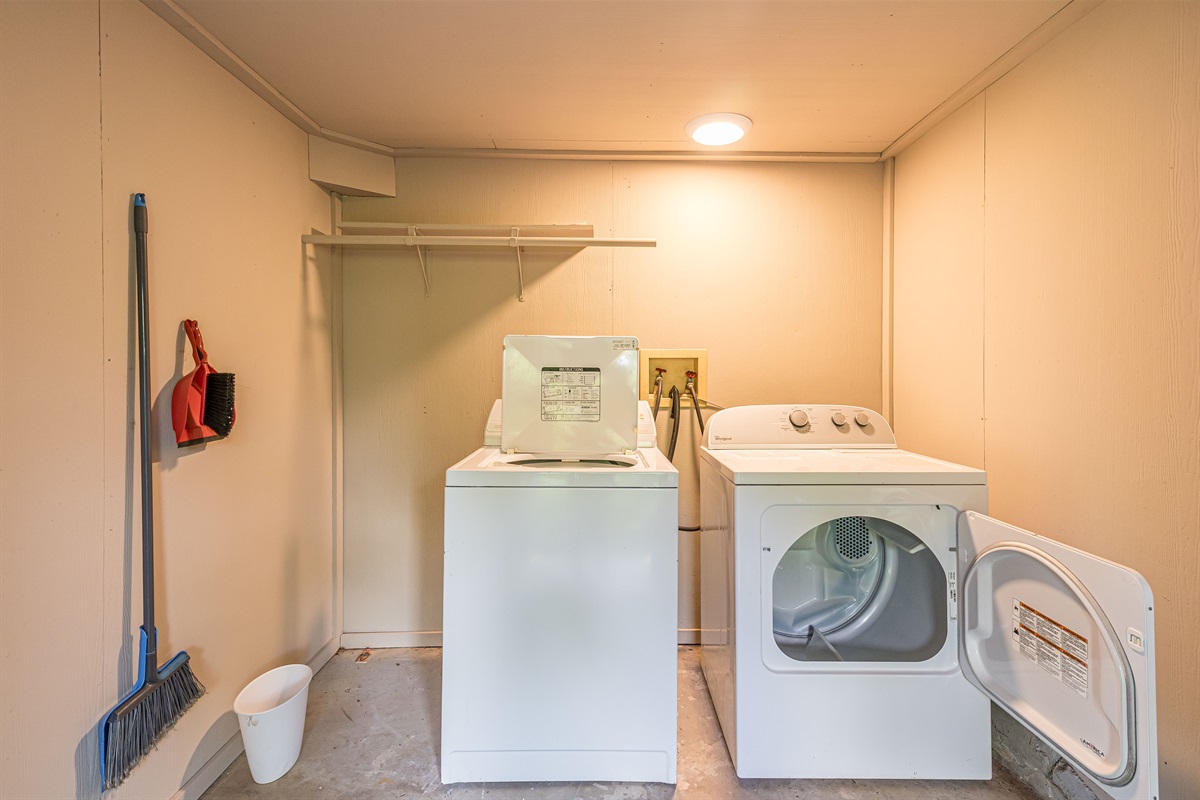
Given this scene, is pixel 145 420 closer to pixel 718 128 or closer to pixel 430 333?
pixel 430 333

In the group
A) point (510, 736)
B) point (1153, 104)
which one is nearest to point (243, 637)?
point (510, 736)

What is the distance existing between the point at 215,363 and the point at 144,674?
849 millimetres

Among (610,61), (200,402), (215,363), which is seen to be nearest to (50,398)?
(200,402)

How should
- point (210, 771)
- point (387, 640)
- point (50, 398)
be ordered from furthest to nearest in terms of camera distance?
point (387, 640)
point (210, 771)
point (50, 398)

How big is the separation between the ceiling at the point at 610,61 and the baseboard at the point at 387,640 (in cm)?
219

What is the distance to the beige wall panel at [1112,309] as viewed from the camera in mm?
1028

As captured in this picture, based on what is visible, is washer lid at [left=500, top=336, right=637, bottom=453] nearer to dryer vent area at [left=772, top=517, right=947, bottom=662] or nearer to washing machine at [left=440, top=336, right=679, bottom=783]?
washing machine at [left=440, top=336, right=679, bottom=783]

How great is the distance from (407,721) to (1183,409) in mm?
2384

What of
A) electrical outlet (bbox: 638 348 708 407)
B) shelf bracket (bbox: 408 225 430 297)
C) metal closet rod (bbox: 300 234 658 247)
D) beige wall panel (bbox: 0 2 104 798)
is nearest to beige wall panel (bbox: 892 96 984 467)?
electrical outlet (bbox: 638 348 708 407)

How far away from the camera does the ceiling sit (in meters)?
1.25

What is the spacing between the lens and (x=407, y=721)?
162 centimetres

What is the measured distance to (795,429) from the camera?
186 centimetres

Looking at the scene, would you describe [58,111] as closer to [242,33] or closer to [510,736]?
[242,33]

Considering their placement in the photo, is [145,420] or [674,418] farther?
[674,418]
